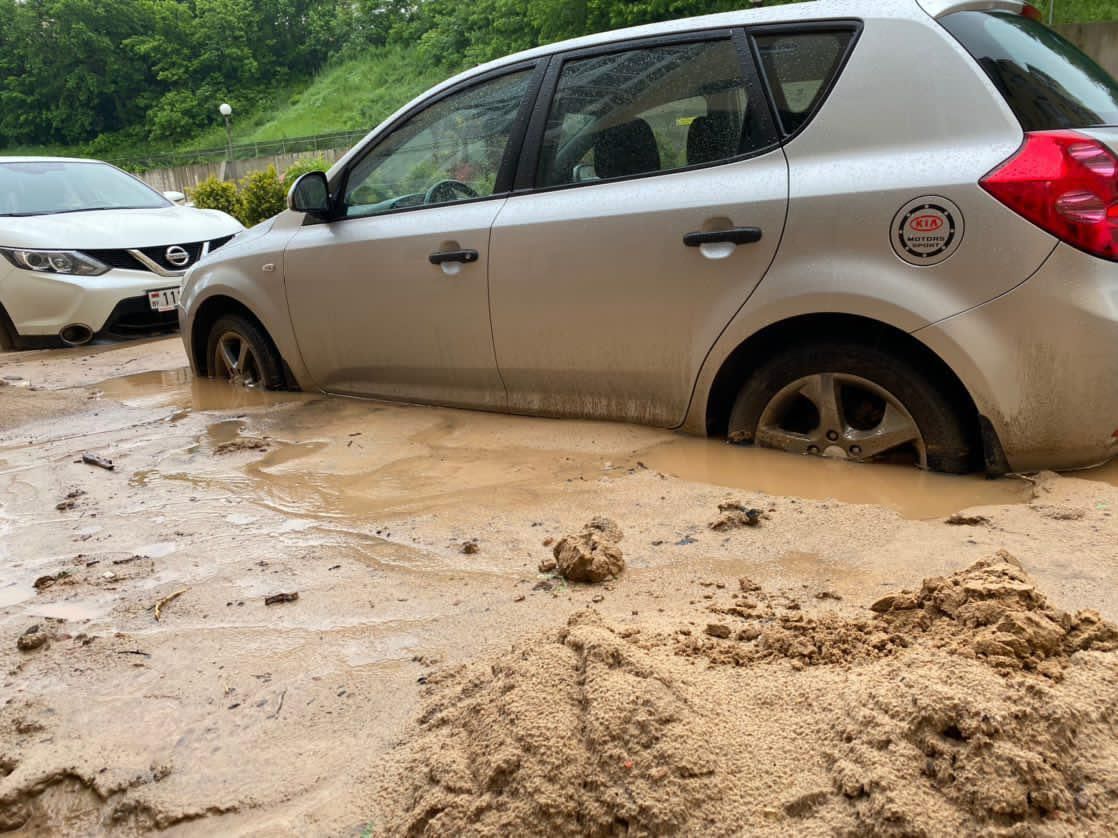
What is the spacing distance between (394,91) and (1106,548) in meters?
48.9

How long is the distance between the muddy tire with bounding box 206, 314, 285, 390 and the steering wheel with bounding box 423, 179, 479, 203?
59.7 inches

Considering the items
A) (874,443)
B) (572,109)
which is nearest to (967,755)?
(874,443)

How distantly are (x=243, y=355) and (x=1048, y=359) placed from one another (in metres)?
4.21

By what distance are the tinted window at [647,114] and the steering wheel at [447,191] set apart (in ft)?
1.32

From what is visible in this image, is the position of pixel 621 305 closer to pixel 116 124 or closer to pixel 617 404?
pixel 617 404

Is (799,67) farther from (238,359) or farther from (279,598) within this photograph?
(238,359)

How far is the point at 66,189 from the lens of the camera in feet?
29.3

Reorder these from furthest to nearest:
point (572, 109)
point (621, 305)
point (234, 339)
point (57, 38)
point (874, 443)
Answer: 1. point (57, 38)
2. point (234, 339)
3. point (572, 109)
4. point (621, 305)
5. point (874, 443)

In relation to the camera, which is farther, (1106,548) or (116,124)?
(116,124)

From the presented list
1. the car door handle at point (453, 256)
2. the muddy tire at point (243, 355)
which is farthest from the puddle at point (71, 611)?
Result: the muddy tire at point (243, 355)

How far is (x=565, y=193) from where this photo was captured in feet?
12.6

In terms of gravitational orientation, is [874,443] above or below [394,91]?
below

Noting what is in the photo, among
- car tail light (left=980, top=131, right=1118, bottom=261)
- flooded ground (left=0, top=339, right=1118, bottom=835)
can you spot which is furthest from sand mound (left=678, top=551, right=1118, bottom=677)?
car tail light (left=980, top=131, right=1118, bottom=261)

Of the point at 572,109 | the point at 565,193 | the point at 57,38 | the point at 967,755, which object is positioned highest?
the point at 57,38
